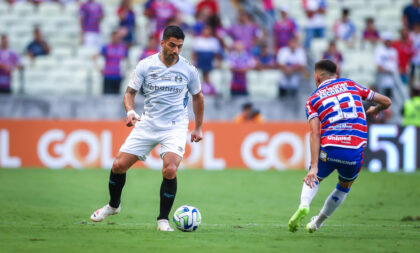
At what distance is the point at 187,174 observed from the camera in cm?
1773

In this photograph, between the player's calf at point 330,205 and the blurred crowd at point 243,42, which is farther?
the blurred crowd at point 243,42

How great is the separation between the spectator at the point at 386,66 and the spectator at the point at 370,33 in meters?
1.22

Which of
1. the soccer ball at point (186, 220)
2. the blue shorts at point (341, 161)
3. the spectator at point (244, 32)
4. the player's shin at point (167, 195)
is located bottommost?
the soccer ball at point (186, 220)

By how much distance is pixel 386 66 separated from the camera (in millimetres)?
21078

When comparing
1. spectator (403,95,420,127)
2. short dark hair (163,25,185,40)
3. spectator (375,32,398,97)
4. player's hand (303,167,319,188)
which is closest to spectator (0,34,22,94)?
spectator (375,32,398,97)

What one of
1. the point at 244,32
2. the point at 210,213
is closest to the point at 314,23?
the point at 244,32

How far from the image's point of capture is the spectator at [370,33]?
2247 cm

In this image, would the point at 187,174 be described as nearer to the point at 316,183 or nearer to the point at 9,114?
the point at 9,114

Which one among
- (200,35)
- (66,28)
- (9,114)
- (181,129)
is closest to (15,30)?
(66,28)

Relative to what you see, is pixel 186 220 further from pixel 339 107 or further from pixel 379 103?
pixel 379 103

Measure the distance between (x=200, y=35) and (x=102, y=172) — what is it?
4.95 metres

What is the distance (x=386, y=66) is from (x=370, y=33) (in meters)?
1.87

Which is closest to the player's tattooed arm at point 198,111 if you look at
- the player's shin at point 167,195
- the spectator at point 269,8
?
the player's shin at point 167,195

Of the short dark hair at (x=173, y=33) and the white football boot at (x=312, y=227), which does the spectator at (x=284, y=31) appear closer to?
the short dark hair at (x=173, y=33)
